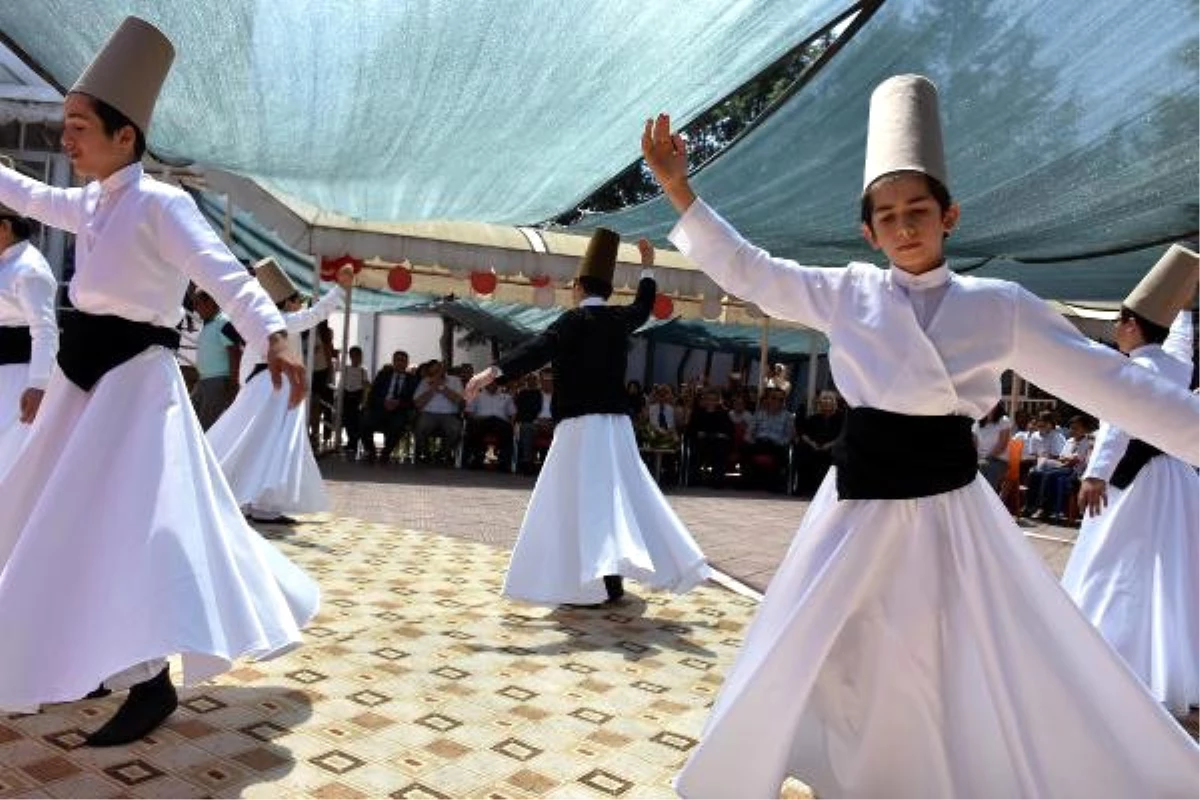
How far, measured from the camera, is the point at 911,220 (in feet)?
8.25

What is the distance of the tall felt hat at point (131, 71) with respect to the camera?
300 centimetres

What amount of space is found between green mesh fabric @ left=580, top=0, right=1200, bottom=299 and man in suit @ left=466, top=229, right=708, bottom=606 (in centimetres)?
403

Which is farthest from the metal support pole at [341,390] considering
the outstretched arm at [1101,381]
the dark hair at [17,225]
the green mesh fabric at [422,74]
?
the outstretched arm at [1101,381]

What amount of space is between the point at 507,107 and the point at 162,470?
5.83m

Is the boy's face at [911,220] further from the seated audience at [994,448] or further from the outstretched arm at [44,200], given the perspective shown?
the seated audience at [994,448]

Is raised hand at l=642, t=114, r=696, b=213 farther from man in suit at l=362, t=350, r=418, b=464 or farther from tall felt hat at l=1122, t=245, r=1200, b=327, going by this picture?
man in suit at l=362, t=350, r=418, b=464

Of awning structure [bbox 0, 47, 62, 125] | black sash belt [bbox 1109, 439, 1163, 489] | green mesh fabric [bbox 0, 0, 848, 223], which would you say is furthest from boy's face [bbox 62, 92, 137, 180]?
awning structure [bbox 0, 47, 62, 125]

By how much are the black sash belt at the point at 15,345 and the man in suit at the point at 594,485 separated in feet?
7.60

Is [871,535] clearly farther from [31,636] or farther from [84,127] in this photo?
[84,127]

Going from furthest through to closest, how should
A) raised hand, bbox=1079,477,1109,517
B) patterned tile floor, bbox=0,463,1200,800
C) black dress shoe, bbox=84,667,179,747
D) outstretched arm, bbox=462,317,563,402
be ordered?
outstretched arm, bbox=462,317,563,402 → raised hand, bbox=1079,477,1109,517 → black dress shoe, bbox=84,667,179,747 → patterned tile floor, bbox=0,463,1200,800

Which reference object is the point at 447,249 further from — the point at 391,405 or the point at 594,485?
the point at 594,485

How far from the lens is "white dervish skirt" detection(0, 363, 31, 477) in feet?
16.1

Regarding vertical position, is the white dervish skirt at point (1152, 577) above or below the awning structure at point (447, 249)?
below

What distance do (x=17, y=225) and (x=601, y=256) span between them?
2.68 metres
